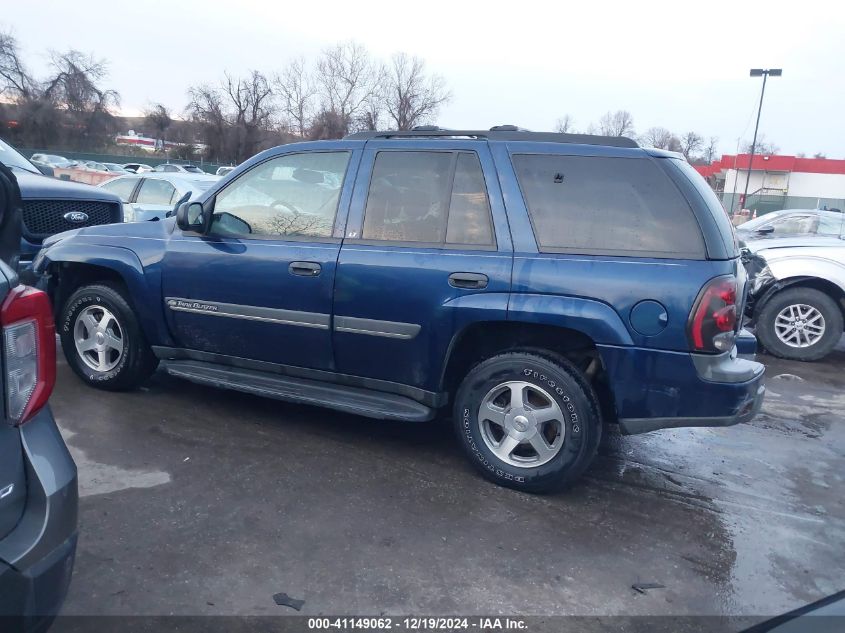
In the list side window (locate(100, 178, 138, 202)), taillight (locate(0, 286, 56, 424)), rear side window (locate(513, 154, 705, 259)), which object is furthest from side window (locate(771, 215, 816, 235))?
side window (locate(100, 178, 138, 202))

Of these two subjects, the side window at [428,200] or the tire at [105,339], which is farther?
the tire at [105,339]

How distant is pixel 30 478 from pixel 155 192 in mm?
10734

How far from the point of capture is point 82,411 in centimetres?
479

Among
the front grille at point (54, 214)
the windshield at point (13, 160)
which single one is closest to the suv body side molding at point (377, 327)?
the front grille at point (54, 214)

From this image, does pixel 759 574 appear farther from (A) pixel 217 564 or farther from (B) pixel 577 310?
(A) pixel 217 564

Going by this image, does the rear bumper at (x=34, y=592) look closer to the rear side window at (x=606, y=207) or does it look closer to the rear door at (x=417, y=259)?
the rear door at (x=417, y=259)

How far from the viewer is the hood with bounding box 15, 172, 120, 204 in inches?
241

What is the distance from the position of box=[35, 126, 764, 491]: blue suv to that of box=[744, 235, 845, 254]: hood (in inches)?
176

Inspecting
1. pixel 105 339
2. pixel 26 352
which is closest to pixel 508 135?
pixel 26 352

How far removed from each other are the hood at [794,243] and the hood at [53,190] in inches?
268

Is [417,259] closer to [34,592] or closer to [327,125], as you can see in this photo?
[34,592]

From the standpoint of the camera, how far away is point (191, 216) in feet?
15.1

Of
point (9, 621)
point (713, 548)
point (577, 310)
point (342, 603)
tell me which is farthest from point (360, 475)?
point (9, 621)

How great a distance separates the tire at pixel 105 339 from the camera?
4984 millimetres
